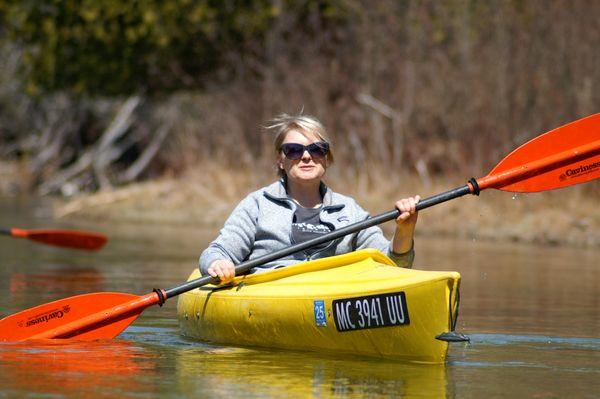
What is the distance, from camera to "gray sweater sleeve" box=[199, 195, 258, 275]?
6559mm

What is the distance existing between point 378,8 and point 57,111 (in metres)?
10.7

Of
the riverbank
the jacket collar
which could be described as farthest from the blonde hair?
the riverbank

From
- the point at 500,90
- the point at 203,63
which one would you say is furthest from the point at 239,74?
the point at 500,90

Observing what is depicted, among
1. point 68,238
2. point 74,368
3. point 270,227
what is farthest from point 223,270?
point 68,238

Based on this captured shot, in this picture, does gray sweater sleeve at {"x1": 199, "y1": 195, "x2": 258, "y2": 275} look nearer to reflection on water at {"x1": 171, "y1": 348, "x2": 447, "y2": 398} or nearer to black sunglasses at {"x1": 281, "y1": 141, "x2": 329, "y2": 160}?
black sunglasses at {"x1": 281, "y1": 141, "x2": 329, "y2": 160}

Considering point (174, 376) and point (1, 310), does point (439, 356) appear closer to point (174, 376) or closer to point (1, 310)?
point (174, 376)

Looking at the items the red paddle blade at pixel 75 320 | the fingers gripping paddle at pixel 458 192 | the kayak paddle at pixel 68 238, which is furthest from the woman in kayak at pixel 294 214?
the kayak paddle at pixel 68 238

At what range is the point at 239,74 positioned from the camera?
2014 cm

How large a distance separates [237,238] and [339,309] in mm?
956

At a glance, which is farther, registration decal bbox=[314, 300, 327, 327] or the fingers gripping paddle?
the fingers gripping paddle

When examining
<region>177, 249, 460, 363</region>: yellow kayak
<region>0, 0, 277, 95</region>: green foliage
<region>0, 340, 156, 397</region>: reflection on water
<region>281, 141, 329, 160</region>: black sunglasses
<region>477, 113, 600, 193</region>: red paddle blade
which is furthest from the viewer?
<region>0, 0, 277, 95</region>: green foliage

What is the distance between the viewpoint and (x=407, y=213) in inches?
240

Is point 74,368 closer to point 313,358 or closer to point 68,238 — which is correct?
point 313,358

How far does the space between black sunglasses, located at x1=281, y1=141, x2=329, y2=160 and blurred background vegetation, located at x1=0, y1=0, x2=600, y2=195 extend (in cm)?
609
